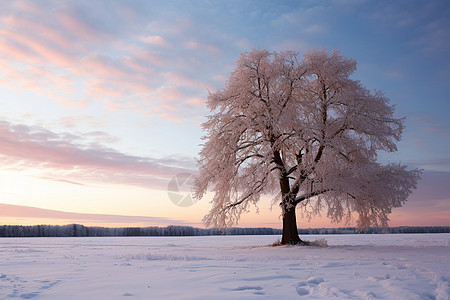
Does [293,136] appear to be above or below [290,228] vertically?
above

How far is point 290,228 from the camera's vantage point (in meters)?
21.7

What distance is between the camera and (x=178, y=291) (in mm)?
6902

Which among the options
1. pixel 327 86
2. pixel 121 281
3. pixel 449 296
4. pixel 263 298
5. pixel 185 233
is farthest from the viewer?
pixel 185 233

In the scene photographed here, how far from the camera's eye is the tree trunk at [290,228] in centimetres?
2166

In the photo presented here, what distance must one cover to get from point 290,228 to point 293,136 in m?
5.71

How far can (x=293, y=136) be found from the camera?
20.5 metres

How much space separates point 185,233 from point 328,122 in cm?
9225

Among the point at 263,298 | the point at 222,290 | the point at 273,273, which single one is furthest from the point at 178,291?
the point at 273,273

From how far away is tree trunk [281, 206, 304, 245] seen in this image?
21.7 m

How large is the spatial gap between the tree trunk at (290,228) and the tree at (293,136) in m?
0.06

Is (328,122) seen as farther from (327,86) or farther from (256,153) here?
(256,153)

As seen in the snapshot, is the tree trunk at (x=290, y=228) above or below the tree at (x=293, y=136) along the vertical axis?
below

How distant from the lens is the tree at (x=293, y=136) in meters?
20.1

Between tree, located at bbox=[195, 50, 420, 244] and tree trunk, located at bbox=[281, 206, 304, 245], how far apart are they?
0.06 metres
